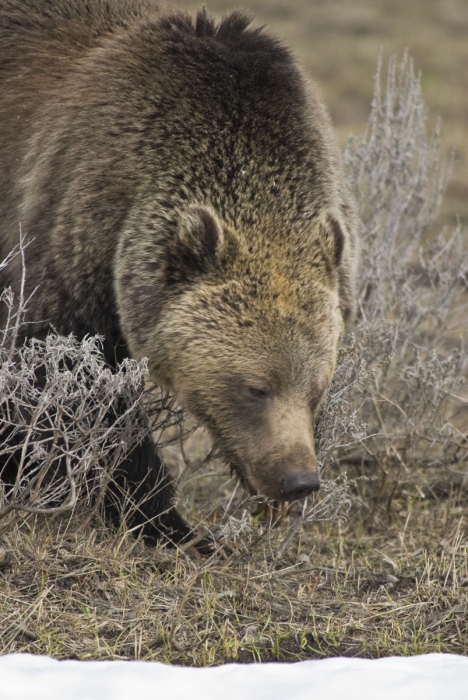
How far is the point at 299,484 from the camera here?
4.08 m

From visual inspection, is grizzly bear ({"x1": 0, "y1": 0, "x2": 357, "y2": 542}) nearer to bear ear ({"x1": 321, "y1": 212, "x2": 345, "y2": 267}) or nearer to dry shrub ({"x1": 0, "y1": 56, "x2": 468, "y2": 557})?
bear ear ({"x1": 321, "y1": 212, "x2": 345, "y2": 267})

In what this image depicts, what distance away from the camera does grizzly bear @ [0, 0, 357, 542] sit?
14.2ft

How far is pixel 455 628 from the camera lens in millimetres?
4172

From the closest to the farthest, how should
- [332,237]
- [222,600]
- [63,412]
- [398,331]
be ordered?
[63,412], [222,600], [332,237], [398,331]

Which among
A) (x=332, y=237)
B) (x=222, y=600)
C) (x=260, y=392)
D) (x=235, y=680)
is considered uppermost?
(x=332, y=237)

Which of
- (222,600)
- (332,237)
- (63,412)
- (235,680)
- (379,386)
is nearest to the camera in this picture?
(235,680)

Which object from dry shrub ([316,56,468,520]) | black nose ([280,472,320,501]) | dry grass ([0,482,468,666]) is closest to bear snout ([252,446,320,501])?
black nose ([280,472,320,501])

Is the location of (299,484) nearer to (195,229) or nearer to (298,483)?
(298,483)

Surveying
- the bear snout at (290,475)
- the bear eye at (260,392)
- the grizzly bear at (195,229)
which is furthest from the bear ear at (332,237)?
the bear snout at (290,475)

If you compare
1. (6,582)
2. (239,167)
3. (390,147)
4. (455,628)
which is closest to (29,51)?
(239,167)

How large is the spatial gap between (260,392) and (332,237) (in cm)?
87

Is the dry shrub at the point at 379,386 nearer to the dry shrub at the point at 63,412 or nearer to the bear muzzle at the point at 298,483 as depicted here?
the dry shrub at the point at 63,412

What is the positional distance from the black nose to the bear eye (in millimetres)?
393

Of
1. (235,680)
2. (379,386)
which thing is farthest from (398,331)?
(235,680)
